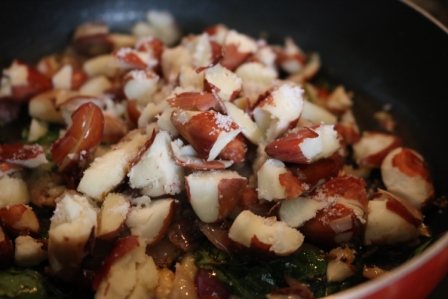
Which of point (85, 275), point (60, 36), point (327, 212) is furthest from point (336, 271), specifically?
point (60, 36)

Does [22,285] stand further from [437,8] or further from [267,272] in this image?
[437,8]

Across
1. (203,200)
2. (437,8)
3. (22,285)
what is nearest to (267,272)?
(203,200)

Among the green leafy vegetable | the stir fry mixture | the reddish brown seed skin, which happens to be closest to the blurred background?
the stir fry mixture

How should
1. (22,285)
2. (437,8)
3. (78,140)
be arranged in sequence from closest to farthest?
(22,285) → (78,140) → (437,8)

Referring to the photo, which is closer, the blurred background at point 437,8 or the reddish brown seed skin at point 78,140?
the reddish brown seed skin at point 78,140

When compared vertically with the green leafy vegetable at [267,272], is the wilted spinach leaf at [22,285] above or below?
below

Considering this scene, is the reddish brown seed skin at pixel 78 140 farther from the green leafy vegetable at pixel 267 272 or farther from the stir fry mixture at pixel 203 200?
the green leafy vegetable at pixel 267 272

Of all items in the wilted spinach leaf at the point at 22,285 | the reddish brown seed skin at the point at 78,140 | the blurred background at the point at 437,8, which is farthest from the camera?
the blurred background at the point at 437,8

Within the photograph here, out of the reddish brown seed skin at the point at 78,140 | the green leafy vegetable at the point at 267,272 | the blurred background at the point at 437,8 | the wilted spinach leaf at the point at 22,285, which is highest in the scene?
the blurred background at the point at 437,8

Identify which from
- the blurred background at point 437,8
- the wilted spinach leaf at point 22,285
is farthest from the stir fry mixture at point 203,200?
the blurred background at point 437,8

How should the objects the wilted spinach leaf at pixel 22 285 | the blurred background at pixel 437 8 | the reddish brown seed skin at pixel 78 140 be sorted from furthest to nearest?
the blurred background at pixel 437 8, the reddish brown seed skin at pixel 78 140, the wilted spinach leaf at pixel 22 285
